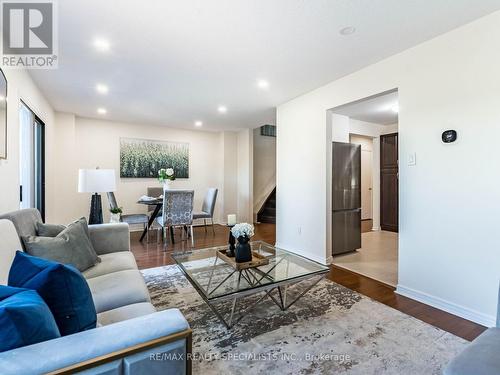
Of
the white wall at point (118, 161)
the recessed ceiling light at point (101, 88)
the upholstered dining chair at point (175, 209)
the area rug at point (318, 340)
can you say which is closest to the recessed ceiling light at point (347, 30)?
the area rug at point (318, 340)

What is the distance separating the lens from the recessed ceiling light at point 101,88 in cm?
339

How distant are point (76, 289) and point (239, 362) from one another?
1075 mm

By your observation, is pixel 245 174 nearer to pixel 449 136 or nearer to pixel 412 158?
pixel 412 158

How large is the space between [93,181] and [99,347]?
280cm

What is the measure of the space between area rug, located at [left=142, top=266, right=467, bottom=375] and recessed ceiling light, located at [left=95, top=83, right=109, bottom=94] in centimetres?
288

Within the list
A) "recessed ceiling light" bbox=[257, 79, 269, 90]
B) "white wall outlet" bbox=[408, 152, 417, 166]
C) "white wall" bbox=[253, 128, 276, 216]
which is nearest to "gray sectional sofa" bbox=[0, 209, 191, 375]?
"white wall outlet" bbox=[408, 152, 417, 166]

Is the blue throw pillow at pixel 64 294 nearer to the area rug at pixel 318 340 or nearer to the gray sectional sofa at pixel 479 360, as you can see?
the area rug at pixel 318 340

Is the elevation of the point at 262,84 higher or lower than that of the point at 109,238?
higher

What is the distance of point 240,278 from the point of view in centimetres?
201

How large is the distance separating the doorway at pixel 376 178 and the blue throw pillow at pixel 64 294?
9.77 ft

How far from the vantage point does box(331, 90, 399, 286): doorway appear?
3576 millimetres

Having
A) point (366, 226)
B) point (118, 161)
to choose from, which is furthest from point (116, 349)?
point (366, 226)

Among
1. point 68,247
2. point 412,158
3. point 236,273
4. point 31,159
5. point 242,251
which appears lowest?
point 236,273

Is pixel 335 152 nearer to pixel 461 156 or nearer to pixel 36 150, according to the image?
pixel 461 156
